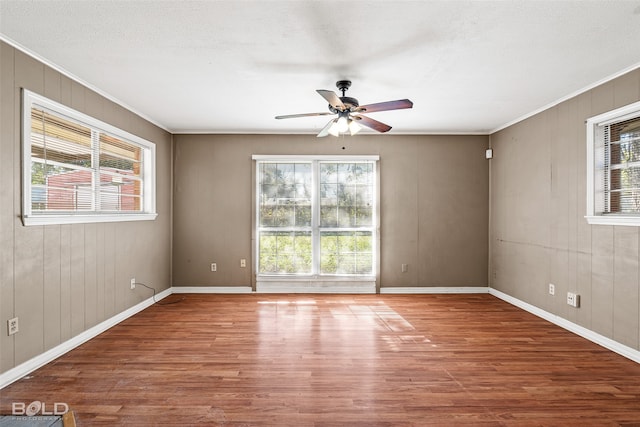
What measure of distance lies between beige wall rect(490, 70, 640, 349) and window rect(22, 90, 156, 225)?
16.1 ft

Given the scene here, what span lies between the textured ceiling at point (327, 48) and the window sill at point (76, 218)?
1285mm

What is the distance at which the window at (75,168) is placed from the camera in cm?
271

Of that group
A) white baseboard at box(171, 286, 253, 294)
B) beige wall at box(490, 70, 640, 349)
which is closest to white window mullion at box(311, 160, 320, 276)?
white baseboard at box(171, 286, 253, 294)

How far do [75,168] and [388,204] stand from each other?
393 cm

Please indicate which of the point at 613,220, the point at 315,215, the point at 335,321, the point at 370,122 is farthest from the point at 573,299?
the point at 315,215

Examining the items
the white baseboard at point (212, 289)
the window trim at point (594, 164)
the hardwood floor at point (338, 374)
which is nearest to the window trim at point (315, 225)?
the white baseboard at point (212, 289)

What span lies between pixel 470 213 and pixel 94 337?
507cm

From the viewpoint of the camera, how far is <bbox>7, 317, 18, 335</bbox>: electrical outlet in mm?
2426

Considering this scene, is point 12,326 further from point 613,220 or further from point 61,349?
point 613,220

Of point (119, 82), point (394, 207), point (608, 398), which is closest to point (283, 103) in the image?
point (119, 82)

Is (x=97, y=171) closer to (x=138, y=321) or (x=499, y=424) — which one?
(x=138, y=321)

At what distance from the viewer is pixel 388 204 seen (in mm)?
5168

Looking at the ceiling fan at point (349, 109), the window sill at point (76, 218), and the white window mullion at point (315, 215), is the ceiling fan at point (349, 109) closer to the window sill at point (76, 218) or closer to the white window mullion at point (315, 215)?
the white window mullion at point (315, 215)

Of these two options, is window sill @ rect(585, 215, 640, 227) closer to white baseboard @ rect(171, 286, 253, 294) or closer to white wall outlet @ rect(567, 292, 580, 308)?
white wall outlet @ rect(567, 292, 580, 308)
